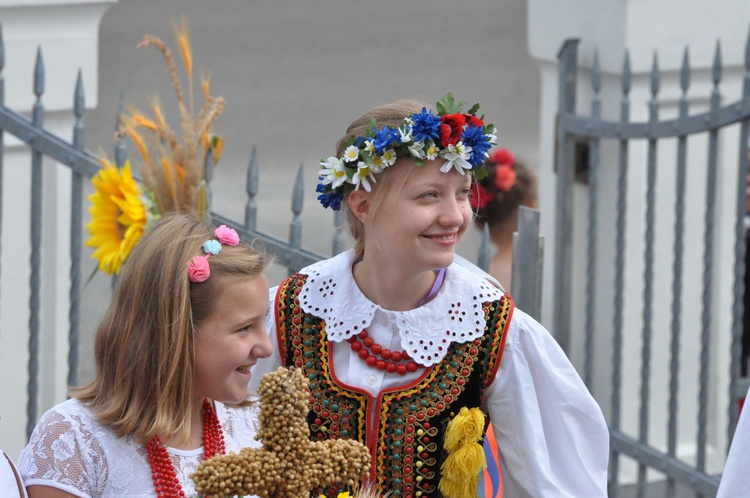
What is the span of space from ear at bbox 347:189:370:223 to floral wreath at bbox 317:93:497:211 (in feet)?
0.06

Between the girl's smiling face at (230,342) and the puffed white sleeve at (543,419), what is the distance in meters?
0.64

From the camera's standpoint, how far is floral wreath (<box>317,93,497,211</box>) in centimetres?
260

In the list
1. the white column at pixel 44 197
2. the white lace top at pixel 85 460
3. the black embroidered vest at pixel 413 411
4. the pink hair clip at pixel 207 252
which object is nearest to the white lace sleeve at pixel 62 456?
the white lace top at pixel 85 460

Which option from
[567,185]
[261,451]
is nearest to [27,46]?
[567,185]

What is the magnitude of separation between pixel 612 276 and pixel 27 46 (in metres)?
2.50

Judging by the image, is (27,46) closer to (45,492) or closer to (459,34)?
(45,492)

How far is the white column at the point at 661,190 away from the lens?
5250mm

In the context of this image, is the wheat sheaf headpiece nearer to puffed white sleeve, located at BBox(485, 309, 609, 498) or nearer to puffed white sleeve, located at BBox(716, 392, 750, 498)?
puffed white sleeve, located at BBox(485, 309, 609, 498)

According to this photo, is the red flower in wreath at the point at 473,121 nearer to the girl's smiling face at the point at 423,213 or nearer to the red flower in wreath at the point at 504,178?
the girl's smiling face at the point at 423,213

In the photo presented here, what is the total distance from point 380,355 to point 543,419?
37 cm

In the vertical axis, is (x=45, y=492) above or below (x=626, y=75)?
below

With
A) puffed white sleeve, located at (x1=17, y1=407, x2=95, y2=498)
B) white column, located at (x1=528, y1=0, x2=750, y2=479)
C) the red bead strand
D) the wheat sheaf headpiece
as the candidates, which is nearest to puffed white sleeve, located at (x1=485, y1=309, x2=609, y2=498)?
the red bead strand

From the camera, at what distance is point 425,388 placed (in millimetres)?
2693

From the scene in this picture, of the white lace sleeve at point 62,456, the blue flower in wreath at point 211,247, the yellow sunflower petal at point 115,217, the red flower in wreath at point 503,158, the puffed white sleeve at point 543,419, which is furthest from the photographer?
the red flower in wreath at point 503,158
